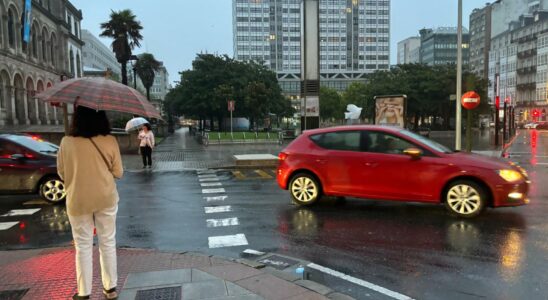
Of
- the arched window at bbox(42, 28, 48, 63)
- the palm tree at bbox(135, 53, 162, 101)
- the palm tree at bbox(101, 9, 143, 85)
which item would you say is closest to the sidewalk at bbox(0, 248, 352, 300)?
the palm tree at bbox(101, 9, 143, 85)

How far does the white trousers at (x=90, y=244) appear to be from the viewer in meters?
3.98

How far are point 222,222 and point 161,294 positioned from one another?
3.59m

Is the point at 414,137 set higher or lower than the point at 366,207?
higher

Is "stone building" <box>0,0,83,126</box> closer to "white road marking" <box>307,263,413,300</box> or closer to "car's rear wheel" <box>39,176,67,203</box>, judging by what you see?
"car's rear wheel" <box>39,176,67,203</box>

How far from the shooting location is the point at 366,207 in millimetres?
9094

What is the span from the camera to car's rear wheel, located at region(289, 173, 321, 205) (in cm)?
917

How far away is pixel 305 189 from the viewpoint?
926 centimetres

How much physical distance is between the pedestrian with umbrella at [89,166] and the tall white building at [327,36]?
160 meters

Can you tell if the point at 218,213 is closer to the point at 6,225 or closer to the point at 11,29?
the point at 6,225

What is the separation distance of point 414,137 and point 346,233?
8.66 feet

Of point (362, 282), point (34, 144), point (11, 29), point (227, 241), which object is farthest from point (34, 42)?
point (362, 282)

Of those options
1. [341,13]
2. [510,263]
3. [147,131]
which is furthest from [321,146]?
[341,13]

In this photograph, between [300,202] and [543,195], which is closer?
[300,202]

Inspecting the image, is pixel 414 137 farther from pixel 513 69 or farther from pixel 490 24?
pixel 490 24
